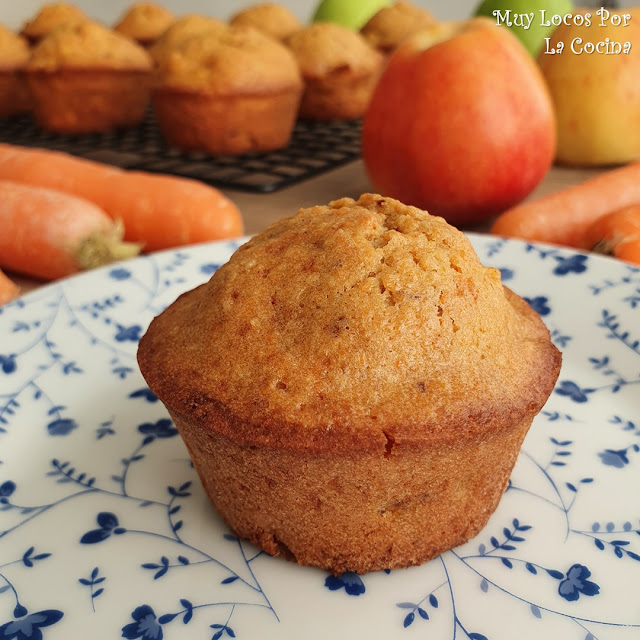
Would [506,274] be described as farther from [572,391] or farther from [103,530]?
[103,530]

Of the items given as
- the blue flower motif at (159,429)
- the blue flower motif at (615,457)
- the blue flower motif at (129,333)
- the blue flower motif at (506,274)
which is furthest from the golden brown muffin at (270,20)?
the blue flower motif at (615,457)

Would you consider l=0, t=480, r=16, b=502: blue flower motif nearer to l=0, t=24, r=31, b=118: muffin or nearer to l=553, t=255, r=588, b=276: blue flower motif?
l=553, t=255, r=588, b=276: blue flower motif

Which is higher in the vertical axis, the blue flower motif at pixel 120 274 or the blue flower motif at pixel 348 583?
the blue flower motif at pixel 120 274

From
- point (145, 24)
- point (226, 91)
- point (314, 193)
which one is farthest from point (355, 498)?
point (145, 24)

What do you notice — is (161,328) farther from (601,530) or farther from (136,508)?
(601,530)

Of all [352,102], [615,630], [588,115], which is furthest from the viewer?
[352,102]

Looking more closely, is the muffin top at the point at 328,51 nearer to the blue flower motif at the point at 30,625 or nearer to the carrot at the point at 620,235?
the carrot at the point at 620,235

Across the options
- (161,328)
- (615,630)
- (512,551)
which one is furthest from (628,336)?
(161,328)
